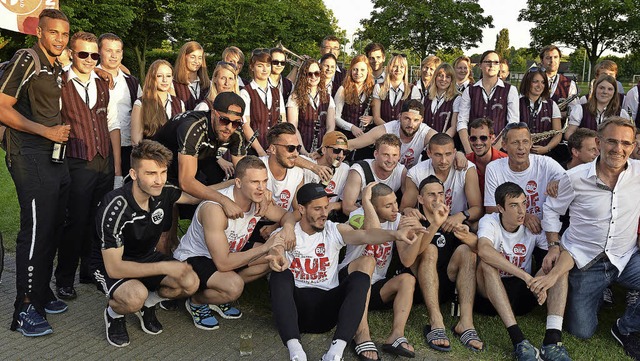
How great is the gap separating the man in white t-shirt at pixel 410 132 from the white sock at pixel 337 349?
8.93 feet

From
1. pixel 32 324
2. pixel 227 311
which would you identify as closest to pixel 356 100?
pixel 227 311

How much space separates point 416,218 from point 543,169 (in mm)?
1697

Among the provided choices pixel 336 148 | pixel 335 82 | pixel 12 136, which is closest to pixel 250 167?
pixel 336 148

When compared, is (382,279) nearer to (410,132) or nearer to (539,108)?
(410,132)

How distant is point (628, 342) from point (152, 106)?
4.97 m

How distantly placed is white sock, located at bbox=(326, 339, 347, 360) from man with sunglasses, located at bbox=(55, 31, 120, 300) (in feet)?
9.04

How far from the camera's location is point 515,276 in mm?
4977

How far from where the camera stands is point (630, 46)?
31.8 metres

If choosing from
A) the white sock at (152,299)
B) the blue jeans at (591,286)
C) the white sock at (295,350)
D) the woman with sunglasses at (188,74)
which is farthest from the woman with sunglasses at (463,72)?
the white sock at (152,299)

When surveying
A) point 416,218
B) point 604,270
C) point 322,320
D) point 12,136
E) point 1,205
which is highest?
point 12,136

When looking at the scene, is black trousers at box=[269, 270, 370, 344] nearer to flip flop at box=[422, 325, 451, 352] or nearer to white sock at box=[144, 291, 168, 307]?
flip flop at box=[422, 325, 451, 352]

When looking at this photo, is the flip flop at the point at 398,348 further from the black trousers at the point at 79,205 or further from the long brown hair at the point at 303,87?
the long brown hair at the point at 303,87

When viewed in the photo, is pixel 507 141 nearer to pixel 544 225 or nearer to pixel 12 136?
pixel 544 225

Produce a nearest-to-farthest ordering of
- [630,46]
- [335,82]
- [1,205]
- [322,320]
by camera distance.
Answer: [322,320]
[335,82]
[1,205]
[630,46]
